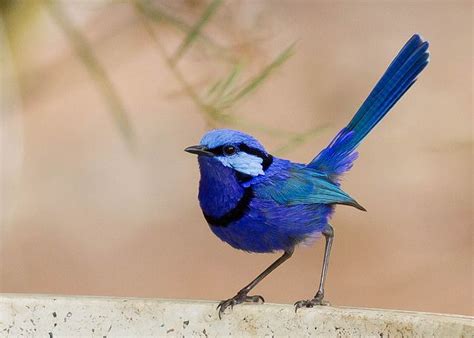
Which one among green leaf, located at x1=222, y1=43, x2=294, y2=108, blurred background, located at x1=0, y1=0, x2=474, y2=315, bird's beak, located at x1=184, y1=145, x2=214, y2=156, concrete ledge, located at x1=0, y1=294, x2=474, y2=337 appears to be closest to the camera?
concrete ledge, located at x1=0, y1=294, x2=474, y2=337

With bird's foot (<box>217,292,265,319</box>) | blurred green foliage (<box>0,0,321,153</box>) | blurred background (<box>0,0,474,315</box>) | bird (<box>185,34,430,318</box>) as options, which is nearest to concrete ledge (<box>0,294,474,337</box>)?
bird's foot (<box>217,292,265,319</box>)

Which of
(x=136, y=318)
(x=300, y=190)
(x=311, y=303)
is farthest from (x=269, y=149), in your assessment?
(x=136, y=318)

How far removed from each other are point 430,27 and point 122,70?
1066mm

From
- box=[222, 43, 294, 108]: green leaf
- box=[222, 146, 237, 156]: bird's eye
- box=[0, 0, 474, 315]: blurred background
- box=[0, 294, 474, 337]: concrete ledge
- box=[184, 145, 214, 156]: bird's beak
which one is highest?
box=[222, 43, 294, 108]: green leaf

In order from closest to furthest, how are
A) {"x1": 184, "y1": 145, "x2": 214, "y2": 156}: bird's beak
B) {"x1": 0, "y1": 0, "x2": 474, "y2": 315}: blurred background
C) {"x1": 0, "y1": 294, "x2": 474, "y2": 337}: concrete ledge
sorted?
1. {"x1": 0, "y1": 294, "x2": 474, "y2": 337}: concrete ledge
2. {"x1": 184, "y1": 145, "x2": 214, "y2": 156}: bird's beak
3. {"x1": 0, "y1": 0, "x2": 474, "y2": 315}: blurred background

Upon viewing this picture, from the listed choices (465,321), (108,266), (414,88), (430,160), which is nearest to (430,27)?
(414,88)

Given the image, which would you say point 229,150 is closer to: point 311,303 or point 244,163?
point 244,163

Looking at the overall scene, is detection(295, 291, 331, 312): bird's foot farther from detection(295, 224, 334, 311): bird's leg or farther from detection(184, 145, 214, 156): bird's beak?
detection(184, 145, 214, 156): bird's beak

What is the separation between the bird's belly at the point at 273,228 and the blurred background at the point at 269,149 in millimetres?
1225

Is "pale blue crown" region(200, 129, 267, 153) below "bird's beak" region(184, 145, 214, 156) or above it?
above

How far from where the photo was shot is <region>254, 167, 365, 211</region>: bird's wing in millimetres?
1778

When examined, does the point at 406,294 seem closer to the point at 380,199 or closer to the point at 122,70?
the point at 380,199

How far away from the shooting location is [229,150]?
5.76 ft

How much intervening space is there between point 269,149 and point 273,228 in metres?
1.47
